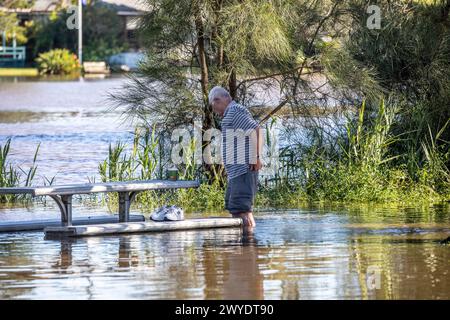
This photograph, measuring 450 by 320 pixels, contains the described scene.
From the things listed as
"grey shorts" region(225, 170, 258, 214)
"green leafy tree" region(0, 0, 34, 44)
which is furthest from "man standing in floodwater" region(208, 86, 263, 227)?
"green leafy tree" region(0, 0, 34, 44)

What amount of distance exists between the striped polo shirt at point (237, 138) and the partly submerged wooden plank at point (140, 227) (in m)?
0.57

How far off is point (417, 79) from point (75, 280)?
814 cm

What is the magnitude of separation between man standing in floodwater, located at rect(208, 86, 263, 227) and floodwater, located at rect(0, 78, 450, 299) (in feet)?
1.40

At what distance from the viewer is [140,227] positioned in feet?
40.2

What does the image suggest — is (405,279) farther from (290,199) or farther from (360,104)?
(360,104)

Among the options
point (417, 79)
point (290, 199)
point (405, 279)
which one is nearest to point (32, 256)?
point (405, 279)

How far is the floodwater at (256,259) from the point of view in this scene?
9.20 meters

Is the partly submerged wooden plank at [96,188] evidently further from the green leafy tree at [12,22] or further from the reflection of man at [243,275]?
the green leafy tree at [12,22]

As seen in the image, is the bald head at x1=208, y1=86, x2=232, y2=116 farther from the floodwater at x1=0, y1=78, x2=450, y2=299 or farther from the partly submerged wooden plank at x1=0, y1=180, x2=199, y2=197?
the floodwater at x1=0, y1=78, x2=450, y2=299

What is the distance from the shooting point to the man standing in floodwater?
39.7 feet

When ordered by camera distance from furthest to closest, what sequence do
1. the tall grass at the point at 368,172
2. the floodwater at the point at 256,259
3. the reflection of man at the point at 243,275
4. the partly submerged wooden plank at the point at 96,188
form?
1. the tall grass at the point at 368,172
2. the partly submerged wooden plank at the point at 96,188
3. the floodwater at the point at 256,259
4. the reflection of man at the point at 243,275

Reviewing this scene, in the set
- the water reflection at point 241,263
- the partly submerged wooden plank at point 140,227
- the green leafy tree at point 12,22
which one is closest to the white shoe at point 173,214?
the partly submerged wooden plank at point 140,227

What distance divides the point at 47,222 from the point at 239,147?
2.24 meters

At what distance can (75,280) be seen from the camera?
968cm
